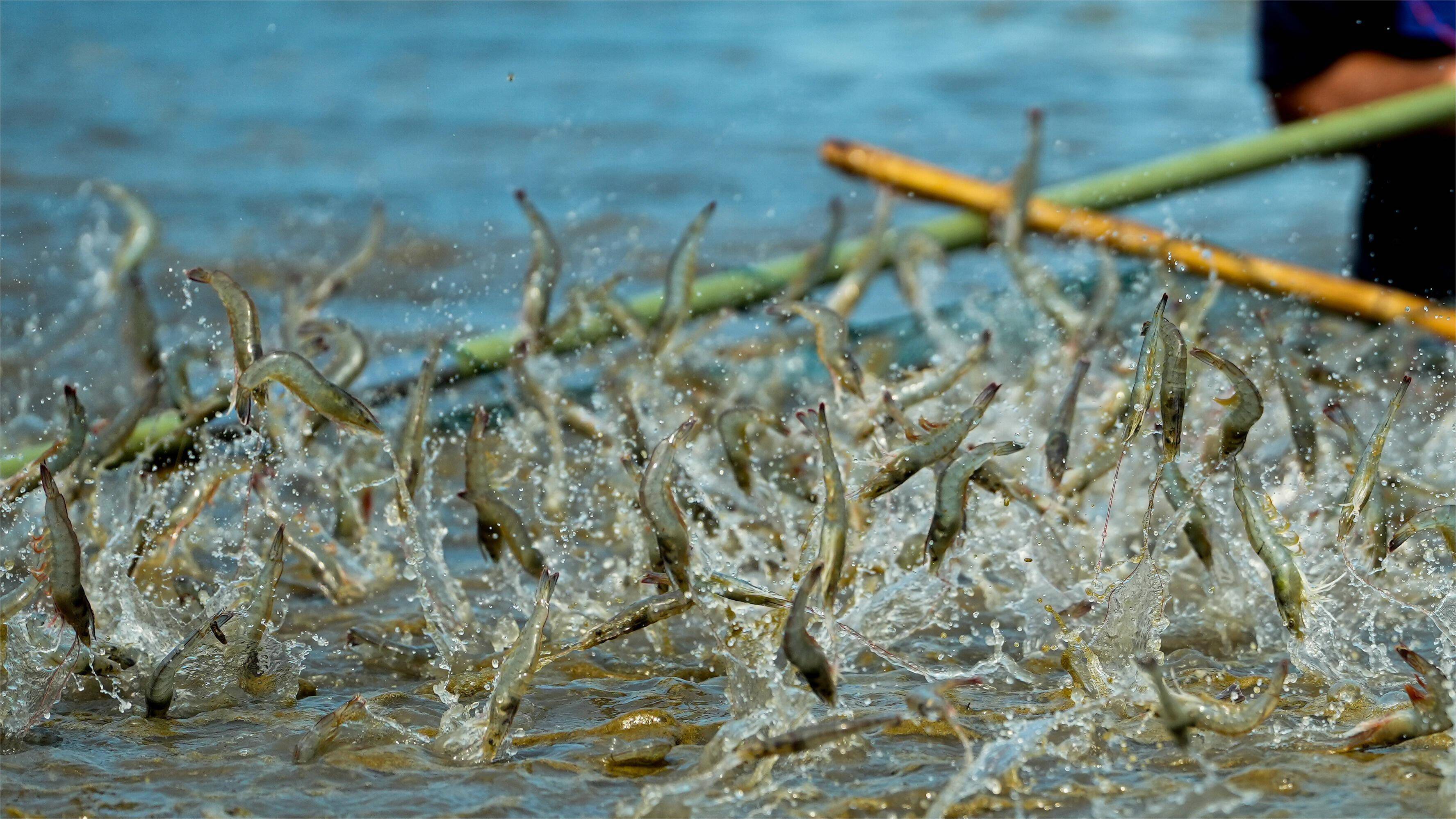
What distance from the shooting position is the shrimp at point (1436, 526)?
1950mm

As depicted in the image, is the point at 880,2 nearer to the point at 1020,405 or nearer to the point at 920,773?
the point at 1020,405

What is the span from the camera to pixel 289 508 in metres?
2.74

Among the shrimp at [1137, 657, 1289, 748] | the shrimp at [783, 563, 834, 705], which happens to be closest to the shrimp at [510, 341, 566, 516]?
the shrimp at [783, 563, 834, 705]

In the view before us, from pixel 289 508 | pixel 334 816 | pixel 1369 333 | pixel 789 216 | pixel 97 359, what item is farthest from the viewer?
pixel 789 216

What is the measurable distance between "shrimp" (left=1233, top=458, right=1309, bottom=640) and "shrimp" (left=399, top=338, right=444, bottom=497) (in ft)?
3.83

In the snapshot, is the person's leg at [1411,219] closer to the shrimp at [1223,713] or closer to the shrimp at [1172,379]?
the shrimp at [1172,379]

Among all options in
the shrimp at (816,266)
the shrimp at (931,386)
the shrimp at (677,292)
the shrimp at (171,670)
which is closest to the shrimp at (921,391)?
the shrimp at (931,386)

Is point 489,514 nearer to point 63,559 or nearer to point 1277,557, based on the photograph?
point 63,559

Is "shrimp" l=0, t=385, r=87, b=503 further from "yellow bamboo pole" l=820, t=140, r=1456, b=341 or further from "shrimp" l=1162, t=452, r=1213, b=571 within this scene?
"yellow bamboo pole" l=820, t=140, r=1456, b=341

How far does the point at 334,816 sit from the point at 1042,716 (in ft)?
2.97

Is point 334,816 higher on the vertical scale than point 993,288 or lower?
lower

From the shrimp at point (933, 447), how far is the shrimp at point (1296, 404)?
58cm

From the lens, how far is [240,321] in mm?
2053

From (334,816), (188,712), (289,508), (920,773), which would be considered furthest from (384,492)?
(920,773)
